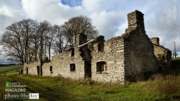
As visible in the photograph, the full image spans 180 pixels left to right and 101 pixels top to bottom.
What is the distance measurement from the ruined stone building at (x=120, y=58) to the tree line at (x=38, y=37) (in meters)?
15.3

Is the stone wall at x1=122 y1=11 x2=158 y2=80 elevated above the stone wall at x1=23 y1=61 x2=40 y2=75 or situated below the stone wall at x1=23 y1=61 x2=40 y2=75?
above

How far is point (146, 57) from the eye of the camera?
50.6 ft

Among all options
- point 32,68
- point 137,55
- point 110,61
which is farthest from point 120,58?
point 32,68

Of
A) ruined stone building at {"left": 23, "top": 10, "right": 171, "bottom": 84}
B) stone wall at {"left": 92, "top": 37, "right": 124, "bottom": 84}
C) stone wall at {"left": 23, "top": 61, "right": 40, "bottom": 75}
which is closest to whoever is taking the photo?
stone wall at {"left": 92, "top": 37, "right": 124, "bottom": 84}

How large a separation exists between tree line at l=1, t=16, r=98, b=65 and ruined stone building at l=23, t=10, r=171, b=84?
15.3 metres

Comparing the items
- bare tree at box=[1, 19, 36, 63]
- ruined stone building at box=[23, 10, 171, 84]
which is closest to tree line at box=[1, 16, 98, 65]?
bare tree at box=[1, 19, 36, 63]

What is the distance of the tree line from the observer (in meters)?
32.9

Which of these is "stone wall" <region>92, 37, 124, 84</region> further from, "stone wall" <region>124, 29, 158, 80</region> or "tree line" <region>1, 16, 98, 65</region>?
"tree line" <region>1, 16, 98, 65</region>

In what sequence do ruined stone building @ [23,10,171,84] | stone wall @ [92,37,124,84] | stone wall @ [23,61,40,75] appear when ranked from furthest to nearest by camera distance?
1. stone wall @ [23,61,40,75]
2. ruined stone building @ [23,10,171,84]
3. stone wall @ [92,37,124,84]

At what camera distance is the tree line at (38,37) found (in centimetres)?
3289

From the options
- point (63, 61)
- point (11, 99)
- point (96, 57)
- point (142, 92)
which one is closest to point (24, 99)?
point (11, 99)

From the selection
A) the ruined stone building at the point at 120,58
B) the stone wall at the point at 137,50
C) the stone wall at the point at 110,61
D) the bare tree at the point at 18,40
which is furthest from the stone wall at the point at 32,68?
the stone wall at the point at 137,50

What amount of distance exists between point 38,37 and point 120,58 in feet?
82.3

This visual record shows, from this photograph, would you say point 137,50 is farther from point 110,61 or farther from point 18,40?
point 18,40
